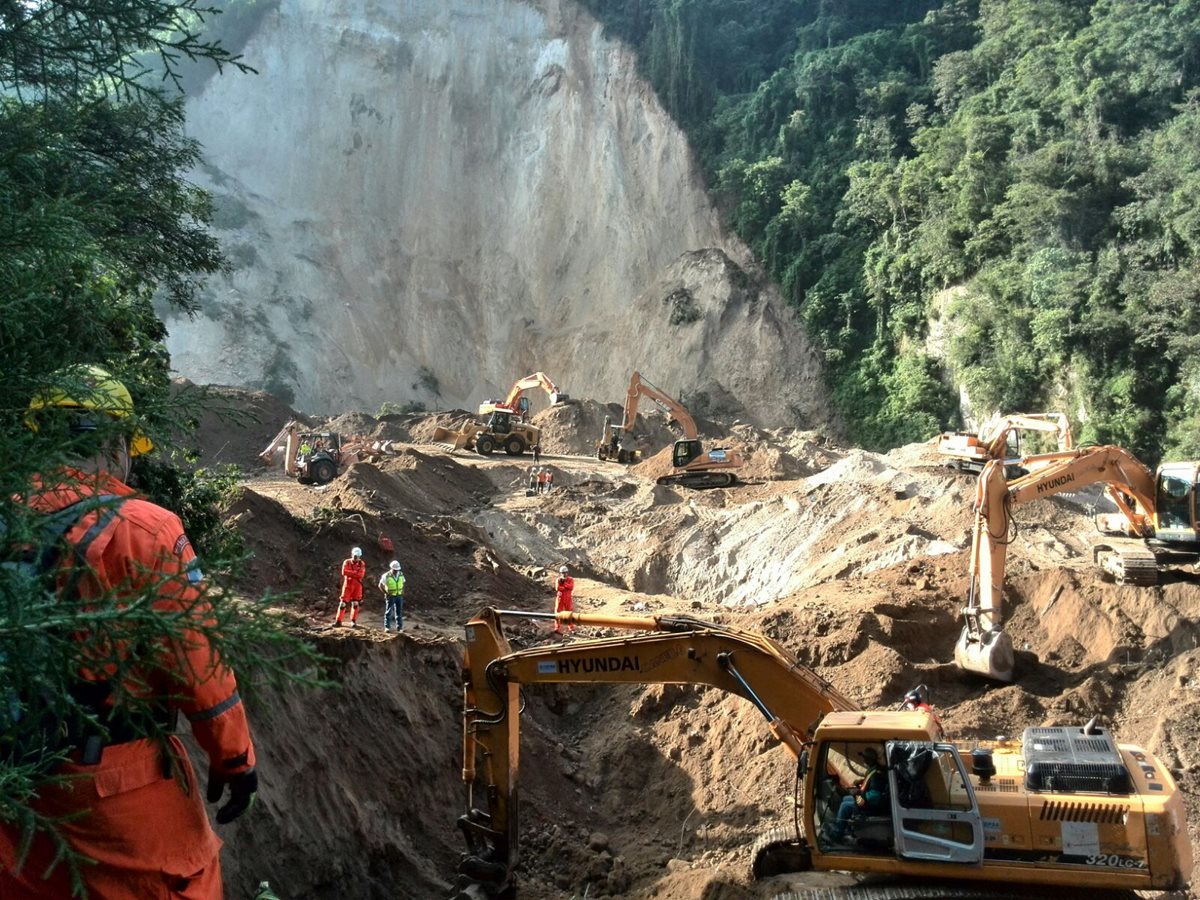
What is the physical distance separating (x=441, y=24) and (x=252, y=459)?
31724mm

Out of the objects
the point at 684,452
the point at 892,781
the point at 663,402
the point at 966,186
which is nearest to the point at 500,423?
the point at 663,402

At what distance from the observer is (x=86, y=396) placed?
3.22 metres

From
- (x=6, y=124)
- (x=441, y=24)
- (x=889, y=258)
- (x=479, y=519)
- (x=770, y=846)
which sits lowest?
(x=770, y=846)

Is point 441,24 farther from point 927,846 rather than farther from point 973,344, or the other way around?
point 927,846

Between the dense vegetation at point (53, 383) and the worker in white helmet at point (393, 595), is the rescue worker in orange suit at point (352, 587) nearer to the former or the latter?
the worker in white helmet at point (393, 595)

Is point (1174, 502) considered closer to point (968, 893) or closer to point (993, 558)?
point (993, 558)

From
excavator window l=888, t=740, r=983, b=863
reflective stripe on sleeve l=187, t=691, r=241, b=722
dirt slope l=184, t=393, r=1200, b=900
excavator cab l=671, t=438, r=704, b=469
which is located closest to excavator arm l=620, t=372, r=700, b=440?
excavator cab l=671, t=438, r=704, b=469

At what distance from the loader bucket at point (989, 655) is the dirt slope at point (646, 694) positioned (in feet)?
0.69

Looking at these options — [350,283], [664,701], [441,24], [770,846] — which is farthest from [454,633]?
[441,24]

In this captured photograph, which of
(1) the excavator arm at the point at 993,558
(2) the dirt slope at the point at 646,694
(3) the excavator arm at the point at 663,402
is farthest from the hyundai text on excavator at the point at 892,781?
(3) the excavator arm at the point at 663,402

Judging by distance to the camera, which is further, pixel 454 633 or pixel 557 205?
pixel 557 205

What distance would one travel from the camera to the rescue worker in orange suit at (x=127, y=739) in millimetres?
2818

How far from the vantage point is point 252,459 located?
30.5 m

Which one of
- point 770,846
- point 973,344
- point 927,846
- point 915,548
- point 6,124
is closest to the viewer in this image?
point 6,124
